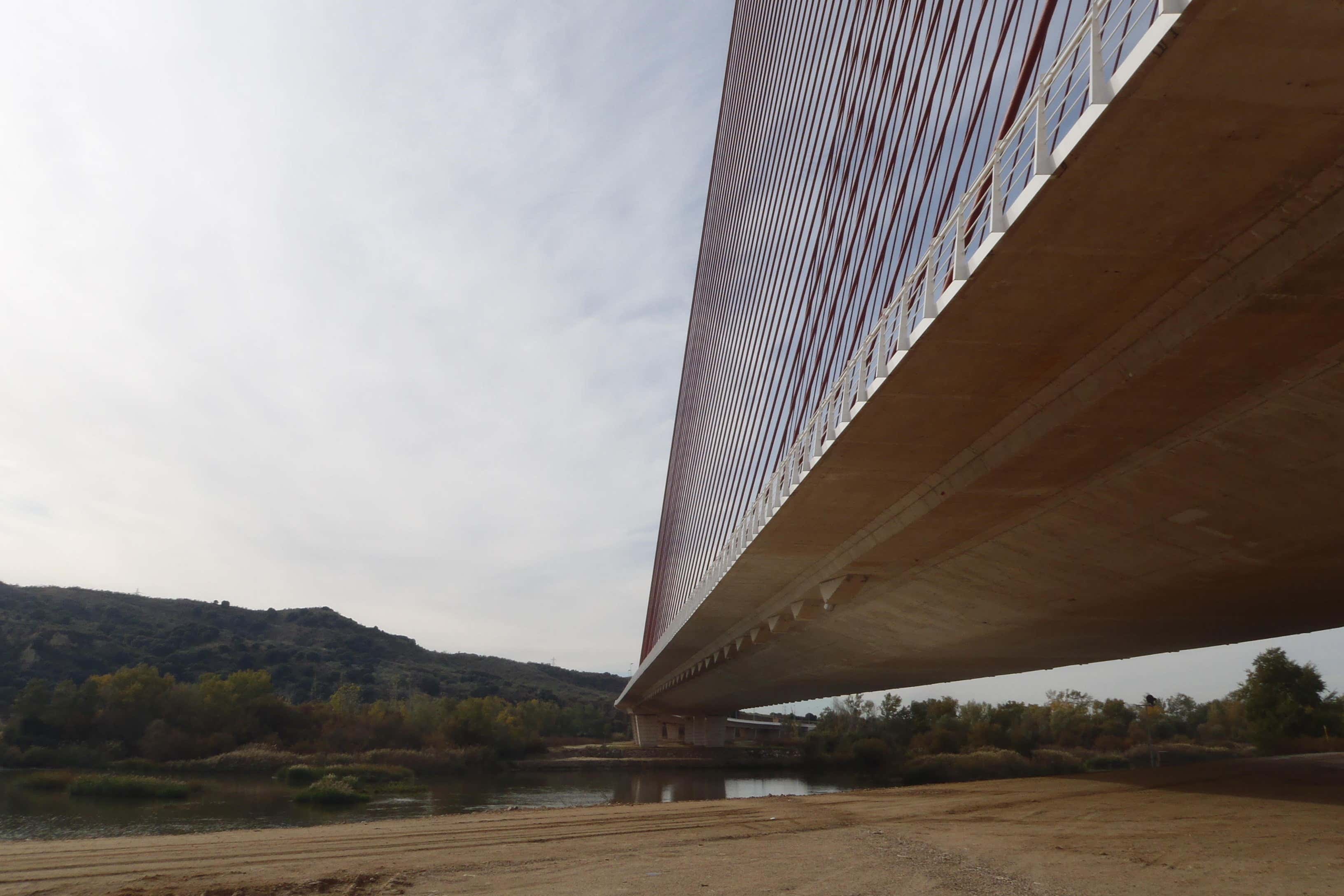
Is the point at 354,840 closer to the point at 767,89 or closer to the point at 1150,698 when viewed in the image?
the point at 767,89

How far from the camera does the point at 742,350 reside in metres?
35.9

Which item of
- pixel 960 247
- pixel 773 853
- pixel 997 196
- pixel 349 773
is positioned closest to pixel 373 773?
pixel 349 773

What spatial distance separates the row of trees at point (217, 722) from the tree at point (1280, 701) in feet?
146

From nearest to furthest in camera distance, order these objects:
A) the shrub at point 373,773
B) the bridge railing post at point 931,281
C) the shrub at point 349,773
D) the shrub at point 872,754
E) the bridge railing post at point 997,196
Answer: the bridge railing post at point 997,196 → the bridge railing post at point 931,281 → the shrub at point 349,773 → the shrub at point 373,773 → the shrub at point 872,754

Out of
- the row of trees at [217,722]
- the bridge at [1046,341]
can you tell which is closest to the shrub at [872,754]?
the row of trees at [217,722]

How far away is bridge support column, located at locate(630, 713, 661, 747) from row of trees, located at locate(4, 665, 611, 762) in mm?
16015

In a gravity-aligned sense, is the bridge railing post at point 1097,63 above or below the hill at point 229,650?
below

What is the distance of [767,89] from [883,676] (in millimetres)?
27224

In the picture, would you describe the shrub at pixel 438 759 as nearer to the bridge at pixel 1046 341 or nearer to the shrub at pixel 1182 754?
the bridge at pixel 1046 341

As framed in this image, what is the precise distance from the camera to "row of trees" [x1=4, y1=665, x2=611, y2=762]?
151ft

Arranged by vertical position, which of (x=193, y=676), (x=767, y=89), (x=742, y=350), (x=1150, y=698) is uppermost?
(x=767, y=89)

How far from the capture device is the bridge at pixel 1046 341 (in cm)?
651

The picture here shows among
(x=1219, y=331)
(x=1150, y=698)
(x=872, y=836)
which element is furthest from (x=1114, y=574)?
(x=1150, y=698)

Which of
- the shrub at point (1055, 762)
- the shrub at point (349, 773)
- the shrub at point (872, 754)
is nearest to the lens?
the shrub at point (349, 773)
